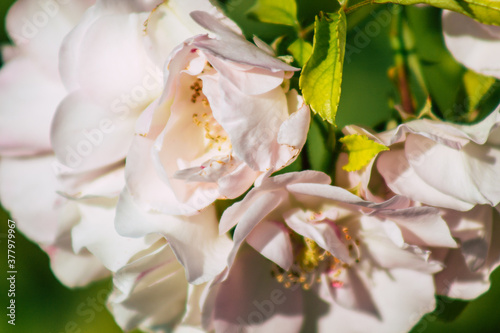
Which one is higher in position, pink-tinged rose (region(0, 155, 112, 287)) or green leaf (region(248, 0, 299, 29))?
green leaf (region(248, 0, 299, 29))

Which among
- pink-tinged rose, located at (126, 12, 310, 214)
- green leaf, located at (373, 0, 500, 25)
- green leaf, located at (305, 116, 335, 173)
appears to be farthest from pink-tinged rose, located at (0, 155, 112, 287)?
green leaf, located at (373, 0, 500, 25)

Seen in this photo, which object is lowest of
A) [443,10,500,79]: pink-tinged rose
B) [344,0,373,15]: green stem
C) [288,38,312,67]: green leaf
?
[443,10,500,79]: pink-tinged rose

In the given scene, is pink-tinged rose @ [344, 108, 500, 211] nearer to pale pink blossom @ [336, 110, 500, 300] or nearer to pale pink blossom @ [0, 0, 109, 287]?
pale pink blossom @ [336, 110, 500, 300]

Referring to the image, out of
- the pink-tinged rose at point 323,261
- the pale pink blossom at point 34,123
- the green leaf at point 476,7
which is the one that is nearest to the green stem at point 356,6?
the green leaf at point 476,7

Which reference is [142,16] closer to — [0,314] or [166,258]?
[166,258]

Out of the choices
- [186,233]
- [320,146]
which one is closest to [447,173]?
[320,146]

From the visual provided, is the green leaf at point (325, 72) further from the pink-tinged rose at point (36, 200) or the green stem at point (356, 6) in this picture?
the pink-tinged rose at point (36, 200)
